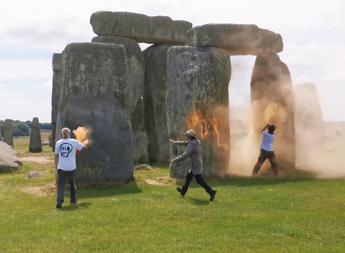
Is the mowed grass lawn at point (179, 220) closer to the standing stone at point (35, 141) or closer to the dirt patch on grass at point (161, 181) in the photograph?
the dirt patch on grass at point (161, 181)

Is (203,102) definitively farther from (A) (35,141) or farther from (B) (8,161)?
(A) (35,141)

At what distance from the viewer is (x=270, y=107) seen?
21750 millimetres

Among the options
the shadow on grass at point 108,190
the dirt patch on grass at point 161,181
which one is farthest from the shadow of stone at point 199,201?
the dirt patch on grass at point 161,181

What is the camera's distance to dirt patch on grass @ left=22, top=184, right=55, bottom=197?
15867mm

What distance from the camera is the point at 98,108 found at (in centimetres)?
1677

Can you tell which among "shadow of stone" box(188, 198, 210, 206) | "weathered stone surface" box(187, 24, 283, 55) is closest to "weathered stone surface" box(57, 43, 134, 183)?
"weathered stone surface" box(187, 24, 283, 55)

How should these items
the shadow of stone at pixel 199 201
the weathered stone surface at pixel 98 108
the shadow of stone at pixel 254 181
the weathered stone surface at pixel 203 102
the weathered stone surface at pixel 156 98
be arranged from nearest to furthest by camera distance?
the shadow of stone at pixel 199 201 → the weathered stone surface at pixel 98 108 → the shadow of stone at pixel 254 181 → the weathered stone surface at pixel 203 102 → the weathered stone surface at pixel 156 98

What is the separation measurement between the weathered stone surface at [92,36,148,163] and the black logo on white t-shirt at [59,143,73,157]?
11.4 m

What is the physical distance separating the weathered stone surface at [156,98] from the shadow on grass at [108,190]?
9060 mm

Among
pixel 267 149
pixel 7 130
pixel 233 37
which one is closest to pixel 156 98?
pixel 233 37

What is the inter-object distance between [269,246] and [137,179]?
895 centimetres

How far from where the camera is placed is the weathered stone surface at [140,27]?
25344 millimetres

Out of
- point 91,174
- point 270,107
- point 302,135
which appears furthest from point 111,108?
point 302,135

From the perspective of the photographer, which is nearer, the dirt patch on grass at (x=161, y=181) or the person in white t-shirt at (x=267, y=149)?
the dirt patch on grass at (x=161, y=181)
